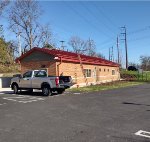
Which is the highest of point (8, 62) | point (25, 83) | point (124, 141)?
point (8, 62)

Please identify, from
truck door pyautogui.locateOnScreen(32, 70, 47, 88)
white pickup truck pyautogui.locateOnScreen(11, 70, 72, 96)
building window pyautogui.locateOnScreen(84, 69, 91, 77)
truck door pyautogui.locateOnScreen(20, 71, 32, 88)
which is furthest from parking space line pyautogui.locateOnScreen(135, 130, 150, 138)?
building window pyautogui.locateOnScreen(84, 69, 91, 77)

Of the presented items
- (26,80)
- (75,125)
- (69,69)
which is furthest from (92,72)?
(75,125)

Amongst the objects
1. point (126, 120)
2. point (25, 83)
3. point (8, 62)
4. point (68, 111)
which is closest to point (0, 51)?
point (8, 62)

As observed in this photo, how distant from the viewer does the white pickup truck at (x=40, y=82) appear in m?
22.6

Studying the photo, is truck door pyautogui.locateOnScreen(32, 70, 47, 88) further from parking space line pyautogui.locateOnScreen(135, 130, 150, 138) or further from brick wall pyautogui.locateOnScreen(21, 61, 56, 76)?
parking space line pyautogui.locateOnScreen(135, 130, 150, 138)

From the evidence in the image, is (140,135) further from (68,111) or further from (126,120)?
(68,111)

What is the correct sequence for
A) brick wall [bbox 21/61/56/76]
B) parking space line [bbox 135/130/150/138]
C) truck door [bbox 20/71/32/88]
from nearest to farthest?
1. parking space line [bbox 135/130/150/138]
2. truck door [bbox 20/71/32/88]
3. brick wall [bbox 21/61/56/76]

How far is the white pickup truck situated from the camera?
888 inches

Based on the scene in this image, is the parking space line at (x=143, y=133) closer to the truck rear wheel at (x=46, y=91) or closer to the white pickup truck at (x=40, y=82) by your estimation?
the white pickup truck at (x=40, y=82)

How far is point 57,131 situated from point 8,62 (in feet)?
165

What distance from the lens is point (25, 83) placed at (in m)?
24.2

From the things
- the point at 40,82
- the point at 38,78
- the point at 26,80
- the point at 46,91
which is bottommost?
the point at 46,91

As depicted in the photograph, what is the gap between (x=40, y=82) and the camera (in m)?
23.2

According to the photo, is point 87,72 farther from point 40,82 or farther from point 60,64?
point 40,82
